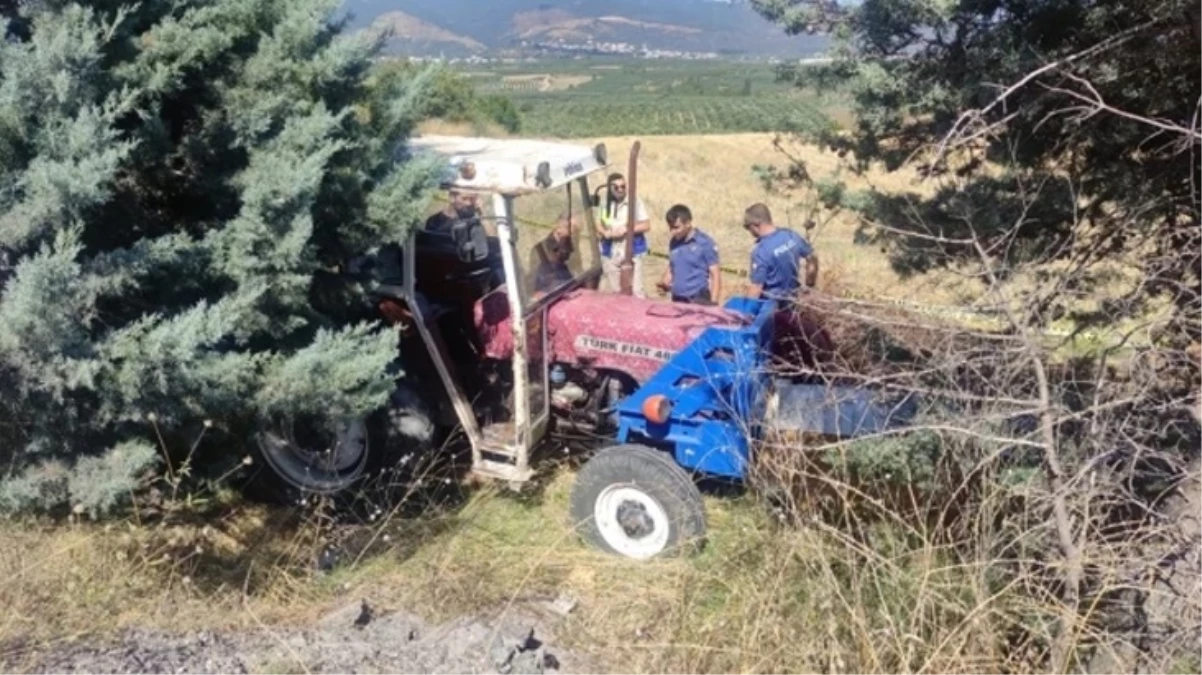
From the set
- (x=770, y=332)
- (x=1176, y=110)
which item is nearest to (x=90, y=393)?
(x=770, y=332)

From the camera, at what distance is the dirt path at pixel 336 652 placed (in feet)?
12.3

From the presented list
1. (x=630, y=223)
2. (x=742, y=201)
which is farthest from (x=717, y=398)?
(x=742, y=201)

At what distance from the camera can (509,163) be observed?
5.55 m

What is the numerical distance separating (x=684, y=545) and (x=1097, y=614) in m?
2.07

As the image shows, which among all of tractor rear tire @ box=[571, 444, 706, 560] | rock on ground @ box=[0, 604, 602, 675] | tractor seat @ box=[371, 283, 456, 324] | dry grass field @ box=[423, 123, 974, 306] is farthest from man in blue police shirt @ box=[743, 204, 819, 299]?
rock on ground @ box=[0, 604, 602, 675]

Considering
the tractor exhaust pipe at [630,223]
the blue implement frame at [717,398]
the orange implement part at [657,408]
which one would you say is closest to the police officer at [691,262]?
the tractor exhaust pipe at [630,223]

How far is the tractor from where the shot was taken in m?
5.36

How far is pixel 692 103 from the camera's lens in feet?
290

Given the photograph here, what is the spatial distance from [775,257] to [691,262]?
1.13 m

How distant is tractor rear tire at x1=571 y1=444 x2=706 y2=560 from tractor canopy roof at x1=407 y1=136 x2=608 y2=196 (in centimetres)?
142

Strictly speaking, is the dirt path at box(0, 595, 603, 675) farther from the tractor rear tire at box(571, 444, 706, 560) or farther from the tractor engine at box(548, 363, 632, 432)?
the tractor engine at box(548, 363, 632, 432)

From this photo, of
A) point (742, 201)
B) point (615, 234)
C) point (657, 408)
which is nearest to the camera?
point (657, 408)

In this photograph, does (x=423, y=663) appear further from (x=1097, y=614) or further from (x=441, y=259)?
(x=441, y=259)

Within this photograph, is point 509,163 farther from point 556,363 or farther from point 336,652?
point 336,652
